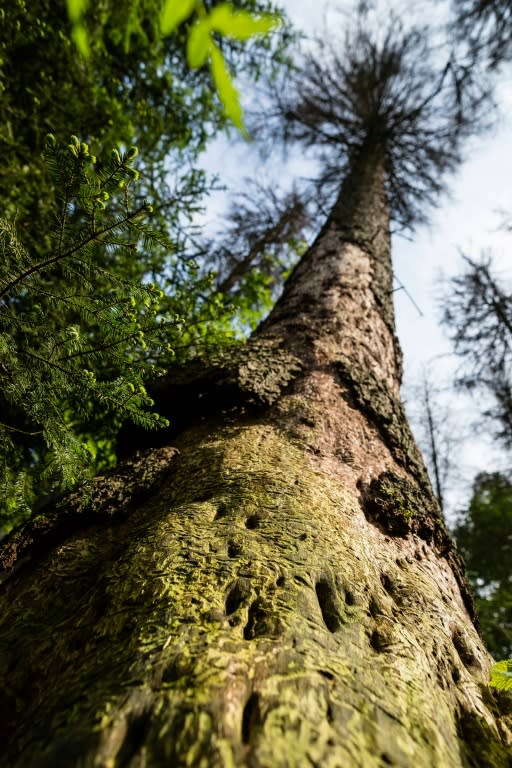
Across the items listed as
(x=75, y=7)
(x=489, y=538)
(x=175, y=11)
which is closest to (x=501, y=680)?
(x=175, y=11)

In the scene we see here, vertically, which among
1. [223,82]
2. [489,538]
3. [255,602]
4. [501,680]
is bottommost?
[255,602]

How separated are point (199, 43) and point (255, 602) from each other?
3.59ft

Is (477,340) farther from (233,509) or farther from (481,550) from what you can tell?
(233,509)

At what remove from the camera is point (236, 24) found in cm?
55

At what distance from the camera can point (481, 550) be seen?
11805 mm

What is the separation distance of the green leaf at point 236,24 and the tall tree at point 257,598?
104cm

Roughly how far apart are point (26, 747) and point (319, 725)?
20.9 inches

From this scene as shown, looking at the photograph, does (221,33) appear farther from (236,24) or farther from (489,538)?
(489,538)

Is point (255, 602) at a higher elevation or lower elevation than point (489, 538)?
lower

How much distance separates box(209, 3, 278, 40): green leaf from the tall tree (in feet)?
3.41

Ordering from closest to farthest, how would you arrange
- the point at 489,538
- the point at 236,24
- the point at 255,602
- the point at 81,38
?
1. the point at 236,24
2. the point at 81,38
3. the point at 255,602
4. the point at 489,538

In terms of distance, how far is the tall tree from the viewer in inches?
28.6

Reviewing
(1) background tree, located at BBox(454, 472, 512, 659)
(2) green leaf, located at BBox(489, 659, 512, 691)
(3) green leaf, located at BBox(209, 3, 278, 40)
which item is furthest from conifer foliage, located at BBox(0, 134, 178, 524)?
(1) background tree, located at BBox(454, 472, 512, 659)

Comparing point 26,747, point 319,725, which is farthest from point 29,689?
point 319,725
